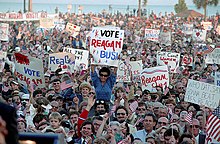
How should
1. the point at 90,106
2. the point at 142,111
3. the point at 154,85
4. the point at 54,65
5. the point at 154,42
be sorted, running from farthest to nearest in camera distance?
the point at 154,42, the point at 54,65, the point at 154,85, the point at 142,111, the point at 90,106

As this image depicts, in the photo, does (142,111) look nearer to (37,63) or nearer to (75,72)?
(37,63)

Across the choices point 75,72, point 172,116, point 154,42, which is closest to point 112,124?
point 172,116

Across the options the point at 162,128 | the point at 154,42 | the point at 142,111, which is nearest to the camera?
the point at 162,128

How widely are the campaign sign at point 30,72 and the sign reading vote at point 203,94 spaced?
271 cm

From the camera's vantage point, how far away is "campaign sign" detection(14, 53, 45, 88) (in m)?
10.4

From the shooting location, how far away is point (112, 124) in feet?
23.3

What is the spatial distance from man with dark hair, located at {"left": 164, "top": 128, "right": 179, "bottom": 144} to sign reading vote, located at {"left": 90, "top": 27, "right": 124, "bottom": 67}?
453 centimetres

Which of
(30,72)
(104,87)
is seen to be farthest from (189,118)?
(30,72)

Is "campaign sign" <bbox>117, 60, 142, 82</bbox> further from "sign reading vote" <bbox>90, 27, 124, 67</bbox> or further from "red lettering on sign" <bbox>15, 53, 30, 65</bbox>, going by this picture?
"red lettering on sign" <bbox>15, 53, 30, 65</bbox>

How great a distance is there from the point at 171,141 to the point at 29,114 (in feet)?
7.81

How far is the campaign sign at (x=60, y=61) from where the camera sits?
13.4 metres

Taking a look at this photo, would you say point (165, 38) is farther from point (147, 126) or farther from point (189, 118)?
point (147, 126)

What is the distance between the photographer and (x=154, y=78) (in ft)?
38.2

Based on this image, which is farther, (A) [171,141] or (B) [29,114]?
(B) [29,114]
